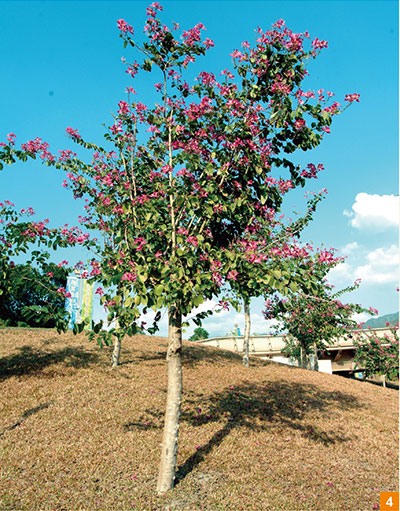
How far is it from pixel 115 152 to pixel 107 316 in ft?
16.8

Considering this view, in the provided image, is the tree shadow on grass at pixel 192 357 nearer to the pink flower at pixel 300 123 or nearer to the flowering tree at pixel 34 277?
the flowering tree at pixel 34 277

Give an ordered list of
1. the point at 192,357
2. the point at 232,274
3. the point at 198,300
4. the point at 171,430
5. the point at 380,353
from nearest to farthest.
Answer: the point at 198,300, the point at 232,274, the point at 171,430, the point at 380,353, the point at 192,357

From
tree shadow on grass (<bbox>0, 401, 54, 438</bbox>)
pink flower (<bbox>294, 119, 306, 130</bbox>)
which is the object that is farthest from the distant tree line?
pink flower (<bbox>294, 119, 306, 130</bbox>)

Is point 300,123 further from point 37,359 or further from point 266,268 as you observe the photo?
point 37,359

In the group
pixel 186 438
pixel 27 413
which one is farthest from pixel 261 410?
pixel 27 413

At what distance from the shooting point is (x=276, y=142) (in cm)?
879

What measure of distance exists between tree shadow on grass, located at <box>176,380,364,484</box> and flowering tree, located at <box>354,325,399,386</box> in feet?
6.99

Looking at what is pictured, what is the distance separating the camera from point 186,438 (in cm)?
1091

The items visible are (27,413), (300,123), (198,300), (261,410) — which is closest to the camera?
(198,300)

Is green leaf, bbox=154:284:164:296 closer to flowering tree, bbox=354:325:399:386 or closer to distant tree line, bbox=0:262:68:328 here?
distant tree line, bbox=0:262:68:328

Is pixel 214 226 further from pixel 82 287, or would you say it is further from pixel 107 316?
pixel 82 287

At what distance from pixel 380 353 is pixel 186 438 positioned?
1108cm

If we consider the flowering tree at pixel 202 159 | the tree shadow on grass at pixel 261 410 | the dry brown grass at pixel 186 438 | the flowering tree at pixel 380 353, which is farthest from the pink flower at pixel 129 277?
the flowering tree at pixel 380 353

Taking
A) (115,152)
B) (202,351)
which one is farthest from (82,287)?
(115,152)
